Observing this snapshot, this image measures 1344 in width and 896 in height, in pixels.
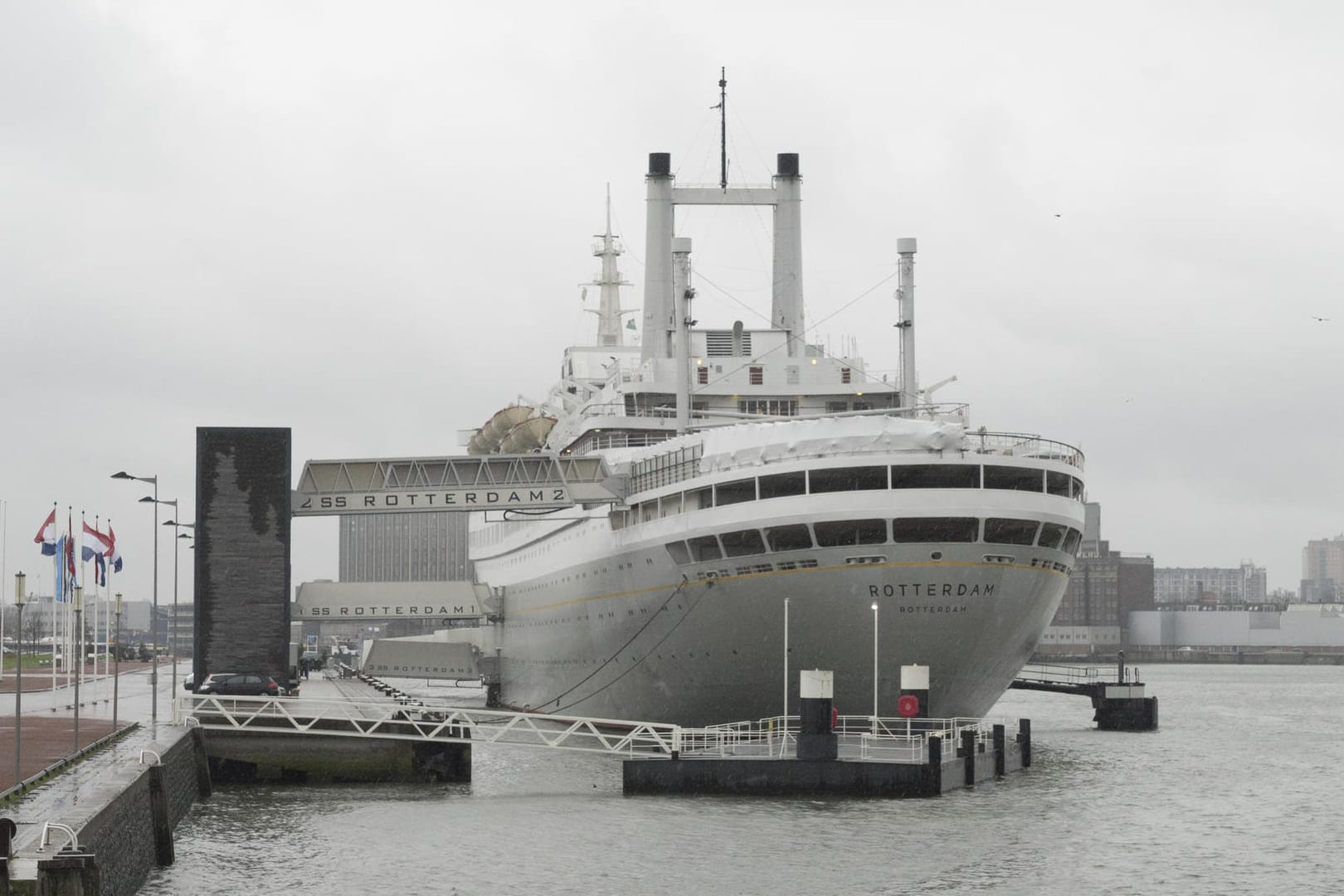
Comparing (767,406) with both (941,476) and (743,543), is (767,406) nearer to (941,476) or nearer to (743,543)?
(743,543)

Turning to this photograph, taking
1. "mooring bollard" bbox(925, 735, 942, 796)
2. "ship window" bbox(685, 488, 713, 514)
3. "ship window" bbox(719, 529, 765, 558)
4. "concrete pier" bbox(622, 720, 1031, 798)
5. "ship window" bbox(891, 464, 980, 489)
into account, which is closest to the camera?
"concrete pier" bbox(622, 720, 1031, 798)

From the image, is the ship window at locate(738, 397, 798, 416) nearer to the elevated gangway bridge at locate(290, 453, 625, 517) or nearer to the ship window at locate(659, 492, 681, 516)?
the elevated gangway bridge at locate(290, 453, 625, 517)

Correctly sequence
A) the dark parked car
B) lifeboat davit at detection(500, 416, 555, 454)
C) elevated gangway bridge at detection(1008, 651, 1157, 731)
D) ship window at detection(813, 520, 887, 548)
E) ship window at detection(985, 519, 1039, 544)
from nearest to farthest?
ship window at detection(813, 520, 887, 548)
ship window at detection(985, 519, 1039, 544)
the dark parked car
lifeboat davit at detection(500, 416, 555, 454)
elevated gangway bridge at detection(1008, 651, 1157, 731)

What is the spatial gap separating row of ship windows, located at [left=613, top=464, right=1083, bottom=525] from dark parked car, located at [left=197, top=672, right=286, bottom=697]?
1220 centimetres

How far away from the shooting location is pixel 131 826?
27.6 m

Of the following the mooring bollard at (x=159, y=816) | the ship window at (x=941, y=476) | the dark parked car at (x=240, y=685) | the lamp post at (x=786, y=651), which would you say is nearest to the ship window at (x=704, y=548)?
the lamp post at (x=786, y=651)

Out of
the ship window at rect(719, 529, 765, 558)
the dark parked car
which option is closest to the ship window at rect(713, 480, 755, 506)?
the ship window at rect(719, 529, 765, 558)

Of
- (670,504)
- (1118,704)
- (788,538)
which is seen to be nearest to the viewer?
(788,538)

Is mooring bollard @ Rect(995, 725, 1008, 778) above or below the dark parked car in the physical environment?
below

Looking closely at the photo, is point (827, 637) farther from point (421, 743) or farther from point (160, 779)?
point (160, 779)

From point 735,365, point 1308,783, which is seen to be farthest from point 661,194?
point 1308,783

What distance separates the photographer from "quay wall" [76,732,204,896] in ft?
76.8

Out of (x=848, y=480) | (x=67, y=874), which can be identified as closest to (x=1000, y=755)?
(x=848, y=480)

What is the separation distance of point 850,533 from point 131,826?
20.8m
